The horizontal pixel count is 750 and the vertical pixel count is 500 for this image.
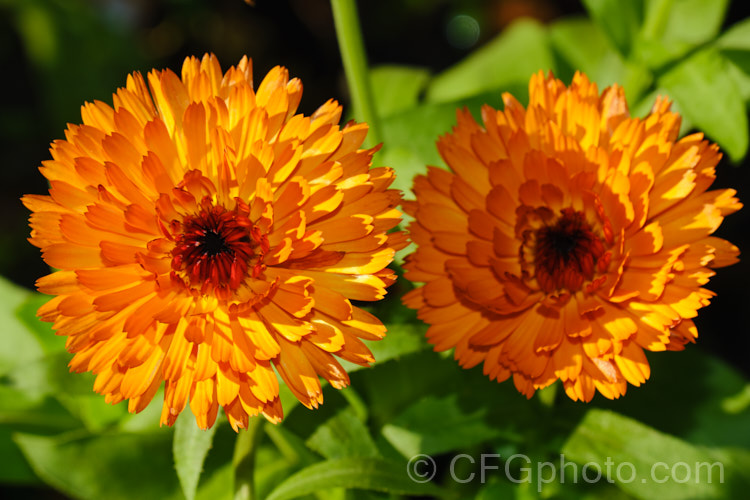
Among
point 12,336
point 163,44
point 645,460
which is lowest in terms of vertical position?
point 645,460

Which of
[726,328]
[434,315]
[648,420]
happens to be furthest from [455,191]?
[726,328]

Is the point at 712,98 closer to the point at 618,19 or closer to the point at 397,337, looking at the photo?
the point at 618,19

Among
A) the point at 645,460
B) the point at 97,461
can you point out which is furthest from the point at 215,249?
the point at 645,460

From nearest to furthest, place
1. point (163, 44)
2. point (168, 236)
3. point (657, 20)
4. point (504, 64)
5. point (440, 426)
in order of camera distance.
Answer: point (168, 236)
point (440, 426)
point (657, 20)
point (504, 64)
point (163, 44)

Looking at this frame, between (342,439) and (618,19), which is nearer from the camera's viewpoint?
(342,439)

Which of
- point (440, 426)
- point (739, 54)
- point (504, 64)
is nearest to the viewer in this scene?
point (440, 426)

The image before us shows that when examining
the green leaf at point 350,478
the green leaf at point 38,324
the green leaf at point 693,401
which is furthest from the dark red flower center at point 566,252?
the green leaf at point 38,324

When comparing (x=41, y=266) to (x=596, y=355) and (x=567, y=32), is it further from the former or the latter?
(x=596, y=355)
